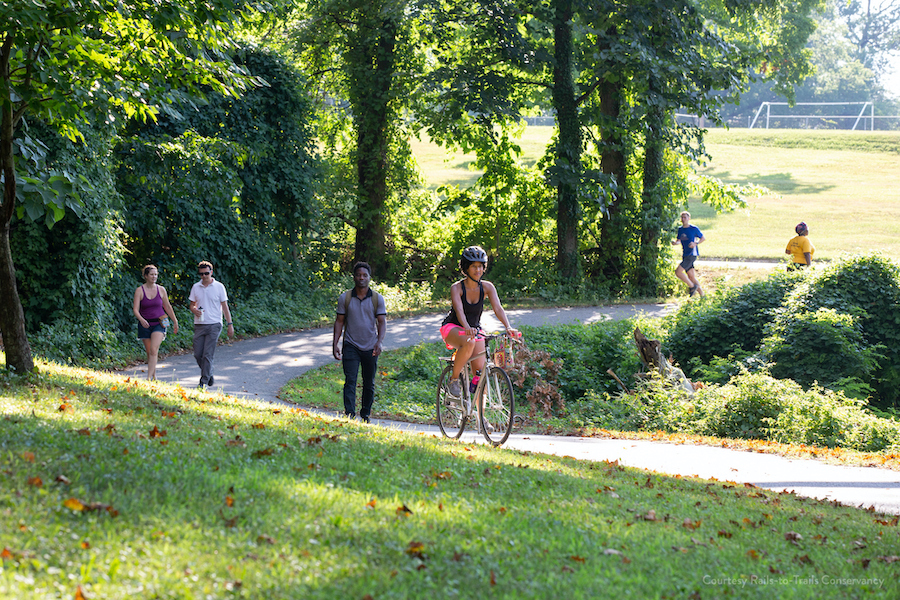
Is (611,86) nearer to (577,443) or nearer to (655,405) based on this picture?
(655,405)

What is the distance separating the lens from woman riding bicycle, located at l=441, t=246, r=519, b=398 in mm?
8727

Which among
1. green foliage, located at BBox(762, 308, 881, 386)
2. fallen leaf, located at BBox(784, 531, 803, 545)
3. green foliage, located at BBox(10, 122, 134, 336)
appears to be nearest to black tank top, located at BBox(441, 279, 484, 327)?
fallen leaf, located at BBox(784, 531, 803, 545)

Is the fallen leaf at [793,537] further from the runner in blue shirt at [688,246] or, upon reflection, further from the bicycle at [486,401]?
the runner in blue shirt at [688,246]

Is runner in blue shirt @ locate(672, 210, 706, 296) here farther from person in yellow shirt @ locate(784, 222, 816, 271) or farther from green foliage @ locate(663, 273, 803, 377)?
green foliage @ locate(663, 273, 803, 377)

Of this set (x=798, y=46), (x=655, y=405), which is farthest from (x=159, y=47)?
(x=798, y=46)

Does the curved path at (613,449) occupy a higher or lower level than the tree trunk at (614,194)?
lower

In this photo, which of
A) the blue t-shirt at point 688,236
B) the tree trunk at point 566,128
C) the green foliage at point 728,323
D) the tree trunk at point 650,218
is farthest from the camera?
the tree trunk at point 650,218

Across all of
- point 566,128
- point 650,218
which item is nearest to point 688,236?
point 650,218

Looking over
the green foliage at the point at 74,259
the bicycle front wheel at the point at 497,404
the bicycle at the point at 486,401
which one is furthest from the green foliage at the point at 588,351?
the green foliage at the point at 74,259

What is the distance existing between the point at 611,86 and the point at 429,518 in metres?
21.8

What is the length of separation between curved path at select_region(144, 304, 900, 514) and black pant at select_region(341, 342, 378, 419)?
3.68ft

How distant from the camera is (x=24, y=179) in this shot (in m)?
6.80

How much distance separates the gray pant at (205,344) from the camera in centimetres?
1189

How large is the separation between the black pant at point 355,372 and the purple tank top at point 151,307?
363 centimetres
